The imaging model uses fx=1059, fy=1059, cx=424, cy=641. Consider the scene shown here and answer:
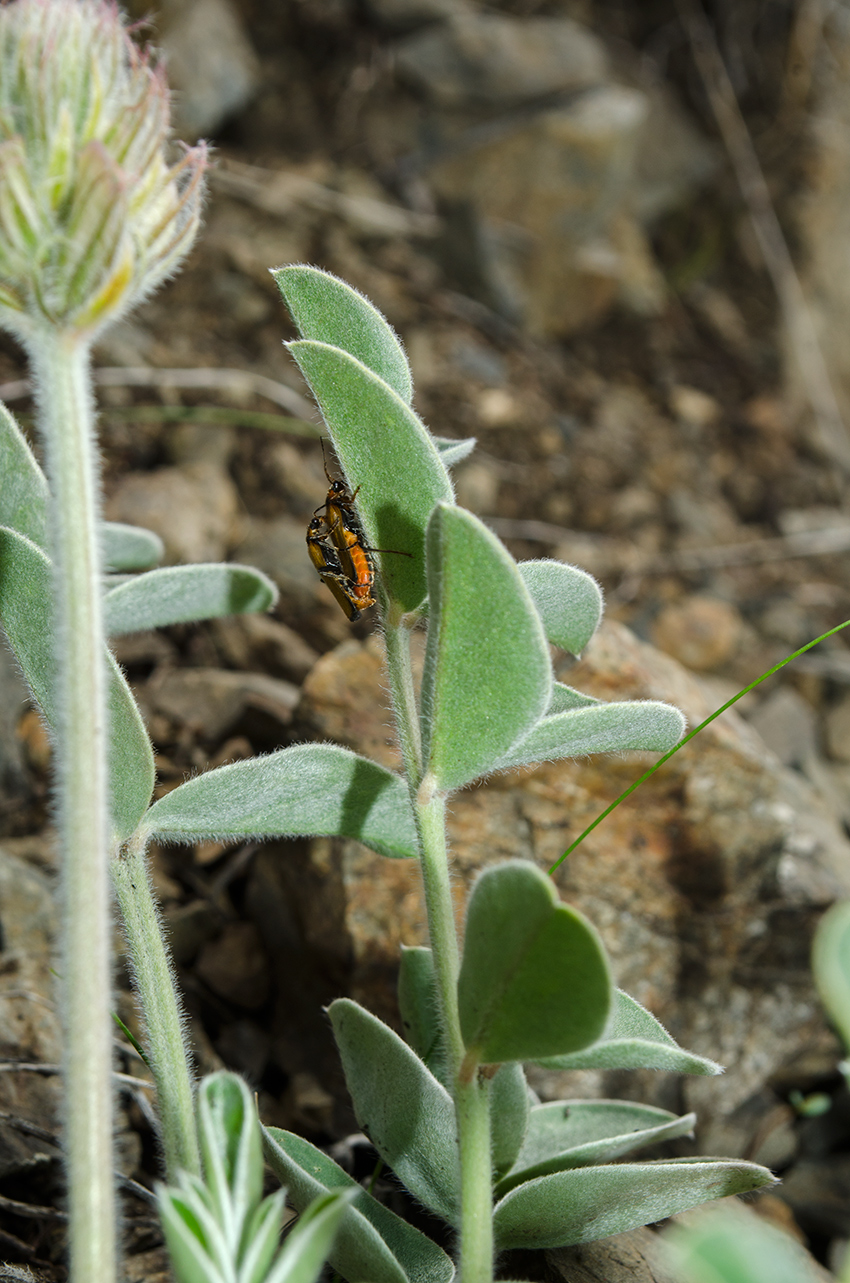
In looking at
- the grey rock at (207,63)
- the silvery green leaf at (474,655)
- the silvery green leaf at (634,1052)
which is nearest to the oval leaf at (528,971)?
the silvery green leaf at (634,1052)

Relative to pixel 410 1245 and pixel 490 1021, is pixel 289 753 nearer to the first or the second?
pixel 490 1021

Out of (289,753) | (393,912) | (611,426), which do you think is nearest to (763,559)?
(611,426)

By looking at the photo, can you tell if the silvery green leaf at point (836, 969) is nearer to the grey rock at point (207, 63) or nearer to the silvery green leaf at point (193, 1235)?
the silvery green leaf at point (193, 1235)

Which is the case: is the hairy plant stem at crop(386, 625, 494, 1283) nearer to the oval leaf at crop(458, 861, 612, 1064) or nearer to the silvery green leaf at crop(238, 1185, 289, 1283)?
the oval leaf at crop(458, 861, 612, 1064)

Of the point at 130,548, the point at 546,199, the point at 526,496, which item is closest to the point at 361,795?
the point at 130,548

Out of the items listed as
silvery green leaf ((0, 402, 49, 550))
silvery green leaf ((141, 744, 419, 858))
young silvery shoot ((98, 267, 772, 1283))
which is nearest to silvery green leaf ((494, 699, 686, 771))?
young silvery shoot ((98, 267, 772, 1283))

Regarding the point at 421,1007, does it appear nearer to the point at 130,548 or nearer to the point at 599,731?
the point at 599,731
